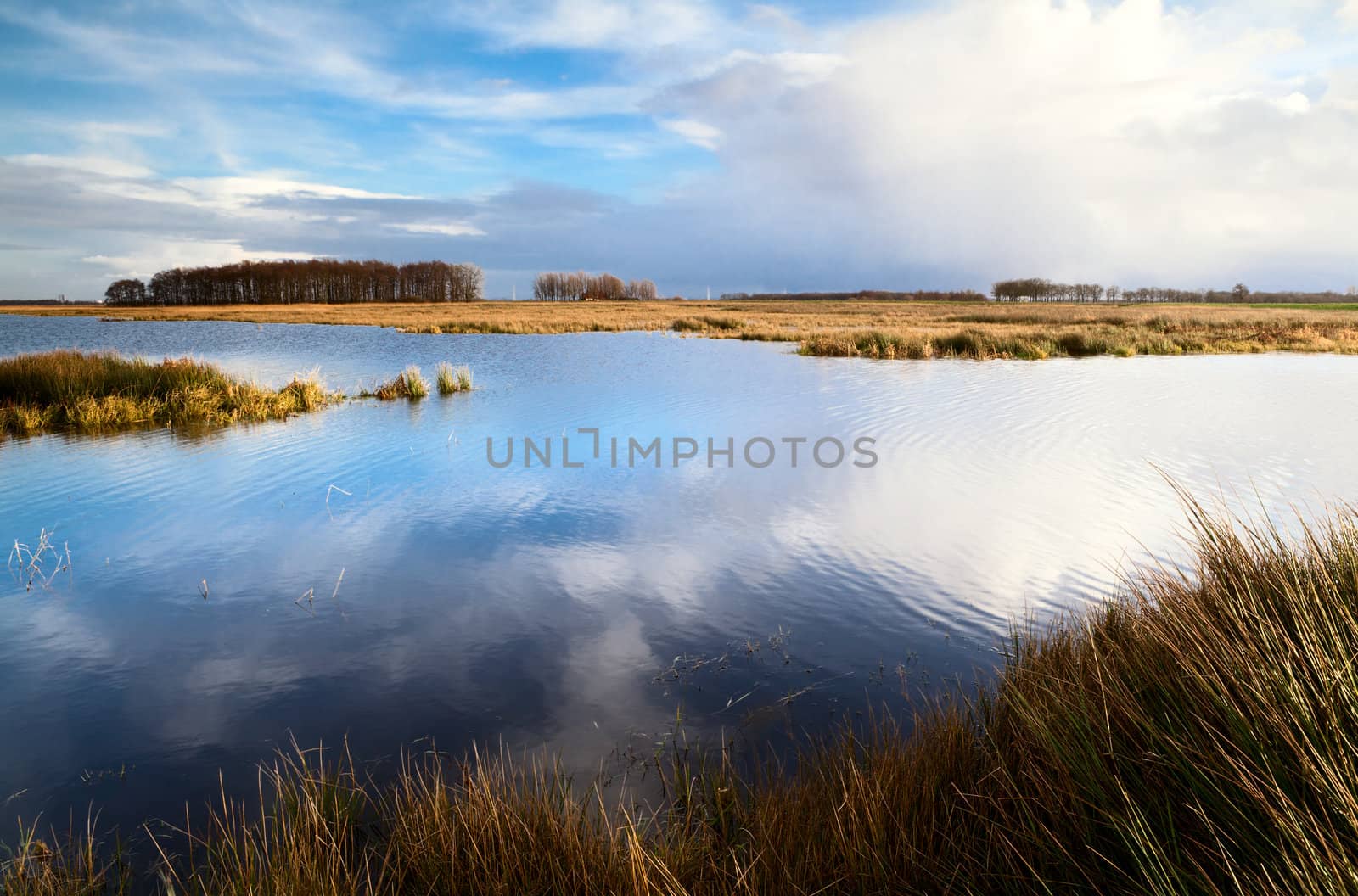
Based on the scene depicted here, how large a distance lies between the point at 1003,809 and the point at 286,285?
12337cm

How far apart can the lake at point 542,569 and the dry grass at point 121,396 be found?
4.51 feet

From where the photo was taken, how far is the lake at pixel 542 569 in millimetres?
4223

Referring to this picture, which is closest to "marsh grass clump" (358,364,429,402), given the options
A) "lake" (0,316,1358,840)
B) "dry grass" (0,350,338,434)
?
"dry grass" (0,350,338,434)

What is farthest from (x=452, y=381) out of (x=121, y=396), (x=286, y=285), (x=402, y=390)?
(x=286, y=285)

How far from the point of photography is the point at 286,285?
4240 inches

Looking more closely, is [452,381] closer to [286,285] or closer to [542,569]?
[542,569]

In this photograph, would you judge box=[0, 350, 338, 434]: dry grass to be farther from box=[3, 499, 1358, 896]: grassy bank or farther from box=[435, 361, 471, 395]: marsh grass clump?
box=[3, 499, 1358, 896]: grassy bank

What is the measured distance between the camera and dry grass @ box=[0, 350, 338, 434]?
1386cm

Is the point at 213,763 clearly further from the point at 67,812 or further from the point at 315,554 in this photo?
the point at 315,554

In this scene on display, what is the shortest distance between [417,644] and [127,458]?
8.90m

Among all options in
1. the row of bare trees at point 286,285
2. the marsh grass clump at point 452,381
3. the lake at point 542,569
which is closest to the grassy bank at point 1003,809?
the lake at point 542,569

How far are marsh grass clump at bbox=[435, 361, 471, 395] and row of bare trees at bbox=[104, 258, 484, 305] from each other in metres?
97.1

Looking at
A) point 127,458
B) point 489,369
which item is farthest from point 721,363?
point 127,458

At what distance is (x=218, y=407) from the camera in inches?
598
